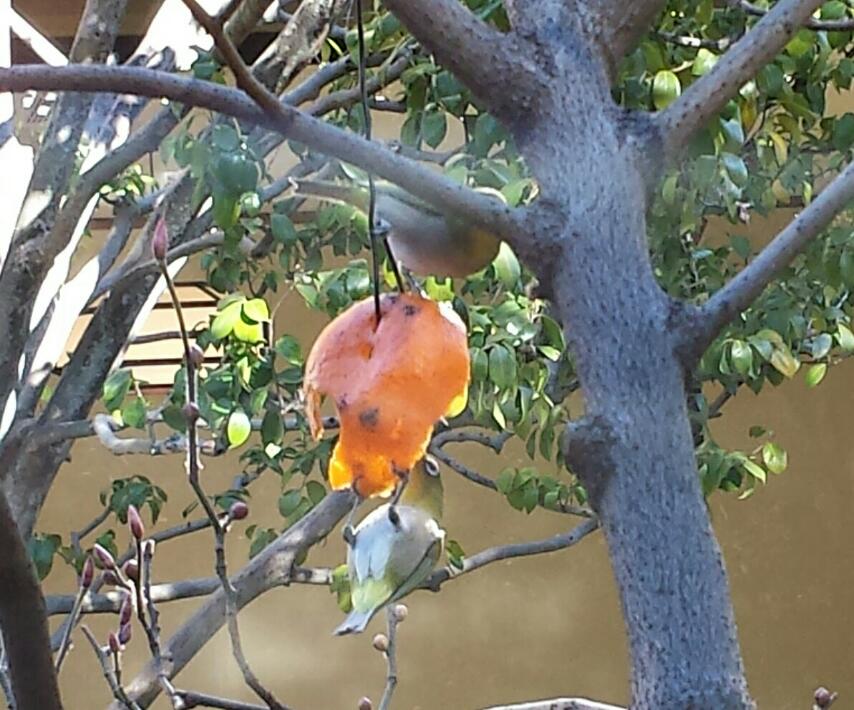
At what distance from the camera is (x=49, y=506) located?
2.40 meters

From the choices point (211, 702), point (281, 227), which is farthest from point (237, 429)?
point (211, 702)

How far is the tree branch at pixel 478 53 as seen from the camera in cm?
53

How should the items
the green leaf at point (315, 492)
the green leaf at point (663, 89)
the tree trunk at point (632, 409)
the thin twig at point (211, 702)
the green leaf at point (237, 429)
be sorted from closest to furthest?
1. the tree trunk at point (632, 409)
2. the thin twig at point (211, 702)
3. the green leaf at point (663, 89)
4. the green leaf at point (237, 429)
5. the green leaf at point (315, 492)

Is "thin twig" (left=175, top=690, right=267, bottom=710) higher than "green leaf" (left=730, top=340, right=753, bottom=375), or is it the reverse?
"green leaf" (left=730, top=340, right=753, bottom=375)

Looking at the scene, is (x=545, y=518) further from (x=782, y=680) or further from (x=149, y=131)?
(x=149, y=131)

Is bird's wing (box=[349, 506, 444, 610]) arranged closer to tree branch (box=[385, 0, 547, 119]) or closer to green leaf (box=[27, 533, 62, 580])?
tree branch (box=[385, 0, 547, 119])

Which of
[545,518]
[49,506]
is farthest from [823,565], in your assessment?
[49,506]

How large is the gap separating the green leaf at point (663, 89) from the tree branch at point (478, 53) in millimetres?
533

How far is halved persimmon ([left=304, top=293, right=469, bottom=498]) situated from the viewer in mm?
465

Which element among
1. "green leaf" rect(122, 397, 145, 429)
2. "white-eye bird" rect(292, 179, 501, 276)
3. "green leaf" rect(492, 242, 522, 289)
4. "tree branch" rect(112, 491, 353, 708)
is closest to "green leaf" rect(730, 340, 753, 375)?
"green leaf" rect(492, 242, 522, 289)

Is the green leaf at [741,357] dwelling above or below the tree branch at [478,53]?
above

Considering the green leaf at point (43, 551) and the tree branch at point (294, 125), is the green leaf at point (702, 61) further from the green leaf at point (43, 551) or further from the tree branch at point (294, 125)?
the green leaf at point (43, 551)

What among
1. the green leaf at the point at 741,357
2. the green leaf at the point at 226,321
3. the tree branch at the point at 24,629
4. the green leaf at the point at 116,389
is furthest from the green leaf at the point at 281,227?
the tree branch at the point at 24,629

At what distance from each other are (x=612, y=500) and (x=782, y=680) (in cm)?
213
